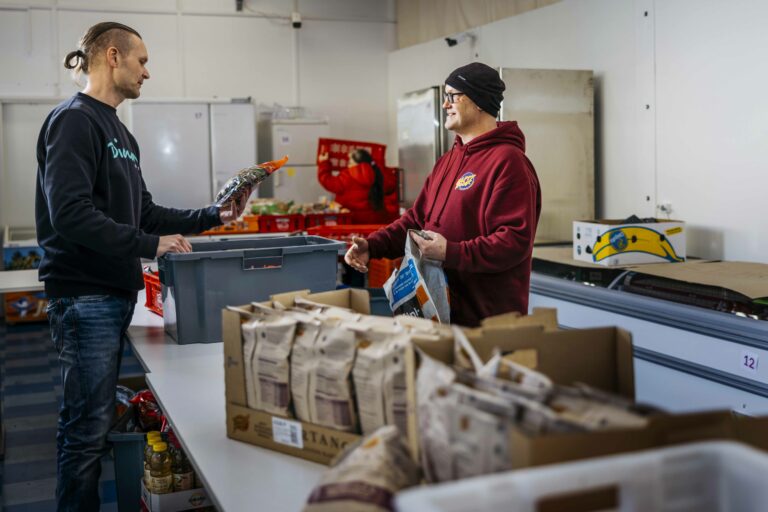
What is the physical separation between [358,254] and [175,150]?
582cm

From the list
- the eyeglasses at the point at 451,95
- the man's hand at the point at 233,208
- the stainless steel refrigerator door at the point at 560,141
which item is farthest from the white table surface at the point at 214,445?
the stainless steel refrigerator door at the point at 560,141

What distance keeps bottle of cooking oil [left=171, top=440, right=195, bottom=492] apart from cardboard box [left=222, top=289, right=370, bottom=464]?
2.53ft

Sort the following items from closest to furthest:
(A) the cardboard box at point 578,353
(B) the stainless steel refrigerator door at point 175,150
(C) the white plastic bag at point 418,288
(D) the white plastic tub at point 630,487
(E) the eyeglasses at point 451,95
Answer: (D) the white plastic tub at point 630,487
(A) the cardboard box at point 578,353
(C) the white plastic bag at point 418,288
(E) the eyeglasses at point 451,95
(B) the stainless steel refrigerator door at point 175,150

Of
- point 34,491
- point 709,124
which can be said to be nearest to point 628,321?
point 709,124

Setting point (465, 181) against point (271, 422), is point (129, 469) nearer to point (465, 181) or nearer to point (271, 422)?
point (271, 422)

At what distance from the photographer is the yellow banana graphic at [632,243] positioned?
3.96m

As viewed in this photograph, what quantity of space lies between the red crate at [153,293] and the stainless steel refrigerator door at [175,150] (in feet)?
15.6

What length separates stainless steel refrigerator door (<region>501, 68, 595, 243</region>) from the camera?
16.6ft

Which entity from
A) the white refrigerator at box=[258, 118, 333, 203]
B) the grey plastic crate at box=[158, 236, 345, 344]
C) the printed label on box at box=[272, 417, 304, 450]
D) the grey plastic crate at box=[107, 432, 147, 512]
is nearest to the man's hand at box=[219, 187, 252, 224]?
the grey plastic crate at box=[158, 236, 345, 344]

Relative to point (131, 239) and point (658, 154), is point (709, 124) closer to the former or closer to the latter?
point (658, 154)

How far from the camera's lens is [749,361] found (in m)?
2.99

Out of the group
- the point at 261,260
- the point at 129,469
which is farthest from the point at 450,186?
the point at 129,469

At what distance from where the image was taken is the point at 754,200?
13.1ft

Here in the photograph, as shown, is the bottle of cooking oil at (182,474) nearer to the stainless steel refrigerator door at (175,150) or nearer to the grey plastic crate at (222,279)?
the grey plastic crate at (222,279)
